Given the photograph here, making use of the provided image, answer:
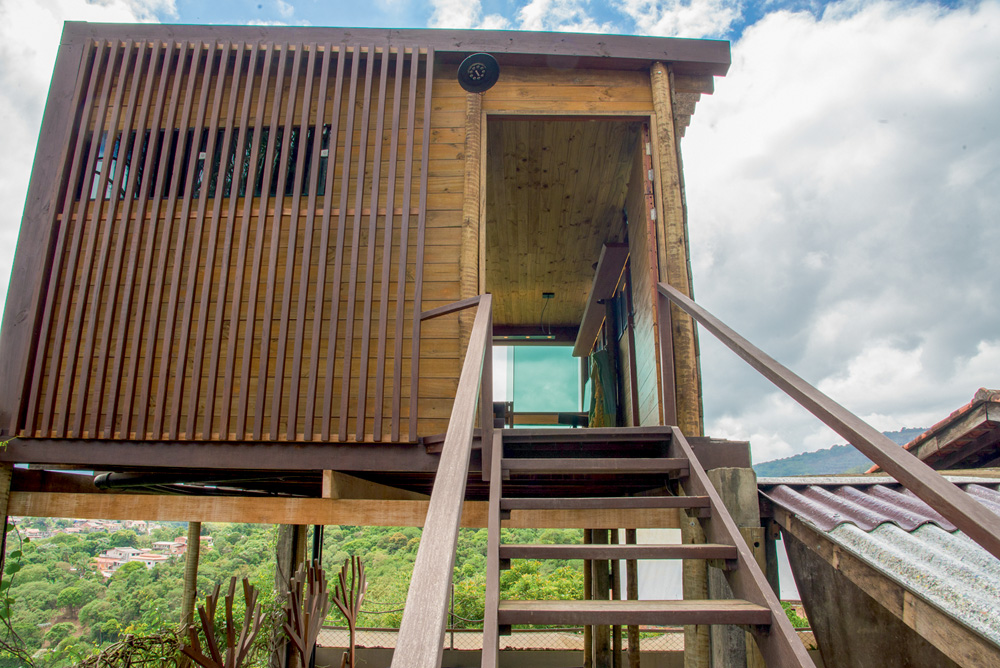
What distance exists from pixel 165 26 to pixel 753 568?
16.3 feet

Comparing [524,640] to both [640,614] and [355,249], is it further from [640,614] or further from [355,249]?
[640,614]

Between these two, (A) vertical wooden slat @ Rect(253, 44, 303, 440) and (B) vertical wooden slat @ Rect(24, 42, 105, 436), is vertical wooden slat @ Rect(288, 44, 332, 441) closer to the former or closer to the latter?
(A) vertical wooden slat @ Rect(253, 44, 303, 440)

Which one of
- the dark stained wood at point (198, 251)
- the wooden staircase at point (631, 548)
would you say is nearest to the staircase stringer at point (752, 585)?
the wooden staircase at point (631, 548)

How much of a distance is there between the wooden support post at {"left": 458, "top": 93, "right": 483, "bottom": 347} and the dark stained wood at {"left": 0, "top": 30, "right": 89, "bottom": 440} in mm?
2654

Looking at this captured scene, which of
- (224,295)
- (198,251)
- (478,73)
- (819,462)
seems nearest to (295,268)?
(224,295)

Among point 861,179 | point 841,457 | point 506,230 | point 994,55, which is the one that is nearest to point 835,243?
point 861,179

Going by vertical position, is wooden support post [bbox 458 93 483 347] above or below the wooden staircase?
above

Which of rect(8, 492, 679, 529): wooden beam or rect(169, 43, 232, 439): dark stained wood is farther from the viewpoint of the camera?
rect(169, 43, 232, 439): dark stained wood

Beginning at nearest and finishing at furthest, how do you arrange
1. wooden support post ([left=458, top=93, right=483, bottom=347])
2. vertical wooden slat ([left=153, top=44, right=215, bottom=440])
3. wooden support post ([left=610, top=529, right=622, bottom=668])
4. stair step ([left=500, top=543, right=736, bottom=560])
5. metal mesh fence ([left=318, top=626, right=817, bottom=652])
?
stair step ([left=500, top=543, right=736, bottom=560]) → vertical wooden slat ([left=153, top=44, right=215, bottom=440]) → wooden support post ([left=458, top=93, right=483, bottom=347]) → wooden support post ([left=610, top=529, right=622, bottom=668]) → metal mesh fence ([left=318, top=626, right=817, bottom=652])

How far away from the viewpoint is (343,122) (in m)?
4.38

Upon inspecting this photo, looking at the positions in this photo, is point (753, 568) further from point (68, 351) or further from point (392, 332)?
point (68, 351)

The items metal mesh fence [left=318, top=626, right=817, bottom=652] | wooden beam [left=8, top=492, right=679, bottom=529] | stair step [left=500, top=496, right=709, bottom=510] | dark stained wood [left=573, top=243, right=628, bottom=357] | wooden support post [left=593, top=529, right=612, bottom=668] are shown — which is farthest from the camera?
metal mesh fence [left=318, top=626, right=817, bottom=652]

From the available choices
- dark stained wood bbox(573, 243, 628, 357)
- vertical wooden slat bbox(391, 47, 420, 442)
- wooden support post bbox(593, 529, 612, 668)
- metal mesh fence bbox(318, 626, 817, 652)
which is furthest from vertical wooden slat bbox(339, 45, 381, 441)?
metal mesh fence bbox(318, 626, 817, 652)

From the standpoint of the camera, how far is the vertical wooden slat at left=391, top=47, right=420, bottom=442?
353 cm
